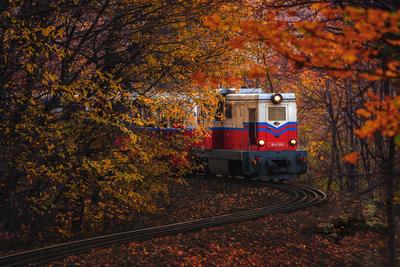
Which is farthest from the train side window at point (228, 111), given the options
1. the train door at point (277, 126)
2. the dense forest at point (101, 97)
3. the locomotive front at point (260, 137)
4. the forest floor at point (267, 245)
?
the dense forest at point (101, 97)

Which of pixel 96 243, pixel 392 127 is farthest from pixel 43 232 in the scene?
pixel 392 127

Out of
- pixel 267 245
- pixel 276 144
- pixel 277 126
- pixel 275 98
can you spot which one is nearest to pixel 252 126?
pixel 277 126

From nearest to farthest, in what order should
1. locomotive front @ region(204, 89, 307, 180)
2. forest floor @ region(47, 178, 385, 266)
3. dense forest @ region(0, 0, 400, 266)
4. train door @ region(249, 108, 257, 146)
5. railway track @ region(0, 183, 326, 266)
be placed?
1. railway track @ region(0, 183, 326, 266)
2. forest floor @ region(47, 178, 385, 266)
3. dense forest @ region(0, 0, 400, 266)
4. locomotive front @ region(204, 89, 307, 180)
5. train door @ region(249, 108, 257, 146)

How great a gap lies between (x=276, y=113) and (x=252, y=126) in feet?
3.06

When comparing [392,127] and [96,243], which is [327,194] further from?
[392,127]

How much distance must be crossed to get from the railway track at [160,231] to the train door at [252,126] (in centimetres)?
218

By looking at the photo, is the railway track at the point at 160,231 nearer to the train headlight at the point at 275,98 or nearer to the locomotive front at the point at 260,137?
the locomotive front at the point at 260,137

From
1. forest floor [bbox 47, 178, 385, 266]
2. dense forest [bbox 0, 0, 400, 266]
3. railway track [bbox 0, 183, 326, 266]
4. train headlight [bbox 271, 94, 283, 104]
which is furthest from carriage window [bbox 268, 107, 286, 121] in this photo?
dense forest [bbox 0, 0, 400, 266]

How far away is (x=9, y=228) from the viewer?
12031mm

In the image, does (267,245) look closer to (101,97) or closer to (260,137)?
(101,97)

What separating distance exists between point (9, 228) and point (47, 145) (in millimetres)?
2161

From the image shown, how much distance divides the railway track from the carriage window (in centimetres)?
272

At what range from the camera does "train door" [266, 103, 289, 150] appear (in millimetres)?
20750

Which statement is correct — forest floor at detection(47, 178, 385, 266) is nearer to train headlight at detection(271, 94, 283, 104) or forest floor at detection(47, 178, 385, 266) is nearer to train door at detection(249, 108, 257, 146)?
train door at detection(249, 108, 257, 146)
